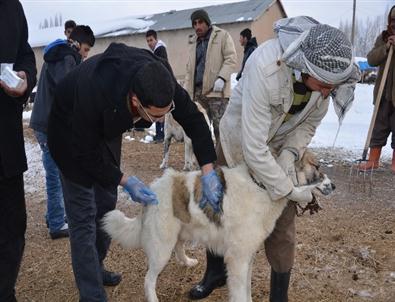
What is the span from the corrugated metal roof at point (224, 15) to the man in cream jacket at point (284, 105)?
2448 centimetres

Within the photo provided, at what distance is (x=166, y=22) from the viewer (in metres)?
30.5

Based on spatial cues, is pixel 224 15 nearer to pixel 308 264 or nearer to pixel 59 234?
A: pixel 59 234

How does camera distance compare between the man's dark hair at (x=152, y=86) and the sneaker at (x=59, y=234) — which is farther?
the sneaker at (x=59, y=234)

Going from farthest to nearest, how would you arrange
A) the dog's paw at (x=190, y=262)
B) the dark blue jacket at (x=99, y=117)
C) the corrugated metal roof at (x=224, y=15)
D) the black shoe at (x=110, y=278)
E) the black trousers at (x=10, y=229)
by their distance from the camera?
the corrugated metal roof at (x=224, y=15) → the dog's paw at (x=190, y=262) → the black shoe at (x=110, y=278) → the black trousers at (x=10, y=229) → the dark blue jacket at (x=99, y=117)

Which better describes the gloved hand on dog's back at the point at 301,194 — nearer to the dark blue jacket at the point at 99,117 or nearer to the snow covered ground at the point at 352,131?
the dark blue jacket at the point at 99,117

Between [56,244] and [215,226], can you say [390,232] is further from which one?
[56,244]

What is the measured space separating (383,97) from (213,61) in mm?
2594

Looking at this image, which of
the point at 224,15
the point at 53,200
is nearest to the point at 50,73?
the point at 53,200

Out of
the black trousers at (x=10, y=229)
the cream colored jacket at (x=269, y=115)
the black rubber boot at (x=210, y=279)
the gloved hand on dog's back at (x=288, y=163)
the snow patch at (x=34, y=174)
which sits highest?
the cream colored jacket at (x=269, y=115)

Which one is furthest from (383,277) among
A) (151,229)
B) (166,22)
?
(166,22)

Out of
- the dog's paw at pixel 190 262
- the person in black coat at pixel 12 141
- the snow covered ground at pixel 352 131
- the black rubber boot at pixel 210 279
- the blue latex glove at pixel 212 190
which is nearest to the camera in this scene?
the person in black coat at pixel 12 141

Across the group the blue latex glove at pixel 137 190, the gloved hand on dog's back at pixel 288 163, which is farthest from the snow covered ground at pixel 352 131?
the blue latex glove at pixel 137 190

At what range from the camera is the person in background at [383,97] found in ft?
20.1

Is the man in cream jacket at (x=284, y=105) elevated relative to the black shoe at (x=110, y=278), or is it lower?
elevated
